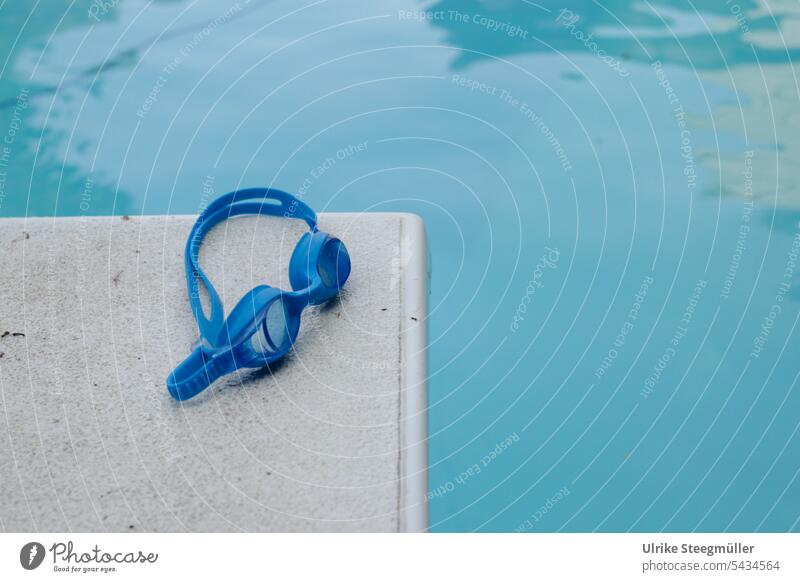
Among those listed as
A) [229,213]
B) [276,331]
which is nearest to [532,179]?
[229,213]

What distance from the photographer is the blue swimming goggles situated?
0.85 m

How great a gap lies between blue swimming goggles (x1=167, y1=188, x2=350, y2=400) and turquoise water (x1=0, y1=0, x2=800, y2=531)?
0.23 metres

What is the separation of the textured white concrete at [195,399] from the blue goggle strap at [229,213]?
13 millimetres

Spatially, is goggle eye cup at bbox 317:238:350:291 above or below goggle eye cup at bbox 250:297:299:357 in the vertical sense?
above

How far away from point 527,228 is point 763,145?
0.47m

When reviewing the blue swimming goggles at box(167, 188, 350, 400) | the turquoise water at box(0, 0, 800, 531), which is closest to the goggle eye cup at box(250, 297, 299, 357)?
the blue swimming goggles at box(167, 188, 350, 400)

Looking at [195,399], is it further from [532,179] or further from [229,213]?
[532,179]

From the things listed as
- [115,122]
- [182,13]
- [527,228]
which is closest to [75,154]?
[115,122]

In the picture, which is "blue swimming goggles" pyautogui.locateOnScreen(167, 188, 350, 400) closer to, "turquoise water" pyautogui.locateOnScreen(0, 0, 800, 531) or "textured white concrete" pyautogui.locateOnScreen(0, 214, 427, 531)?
"textured white concrete" pyautogui.locateOnScreen(0, 214, 427, 531)

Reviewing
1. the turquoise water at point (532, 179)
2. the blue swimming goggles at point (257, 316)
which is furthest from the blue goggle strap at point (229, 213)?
the turquoise water at point (532, 179)

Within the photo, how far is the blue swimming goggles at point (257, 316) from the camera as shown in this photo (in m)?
0.85

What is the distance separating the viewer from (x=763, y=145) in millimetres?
1652

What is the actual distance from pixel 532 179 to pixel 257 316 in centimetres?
92

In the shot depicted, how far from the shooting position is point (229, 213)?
1.05 m
